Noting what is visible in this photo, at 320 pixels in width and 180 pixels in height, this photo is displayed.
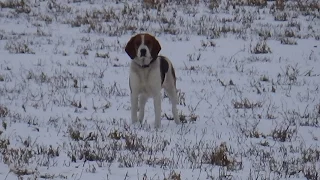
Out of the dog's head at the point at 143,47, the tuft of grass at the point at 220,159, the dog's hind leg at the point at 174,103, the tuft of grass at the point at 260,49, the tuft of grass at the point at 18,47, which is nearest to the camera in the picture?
the tuft of grass at the point at 220,159

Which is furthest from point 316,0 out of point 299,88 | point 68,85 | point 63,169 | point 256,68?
point 63,169

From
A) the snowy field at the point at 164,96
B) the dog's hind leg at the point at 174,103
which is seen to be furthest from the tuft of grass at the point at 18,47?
the dog's hind leg at the point at 174,103

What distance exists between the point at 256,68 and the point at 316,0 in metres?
7.03

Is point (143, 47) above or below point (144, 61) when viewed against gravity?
above

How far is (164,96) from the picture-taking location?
34.4 ft

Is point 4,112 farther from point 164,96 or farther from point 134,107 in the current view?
point 164,96

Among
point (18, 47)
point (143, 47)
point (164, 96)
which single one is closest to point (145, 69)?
point (143, 47)

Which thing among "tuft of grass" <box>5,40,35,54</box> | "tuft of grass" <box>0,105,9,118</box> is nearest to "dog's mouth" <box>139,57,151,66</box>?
"tuft of grass" <box>0,105,9,118</box>

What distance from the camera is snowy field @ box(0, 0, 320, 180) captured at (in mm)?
6281

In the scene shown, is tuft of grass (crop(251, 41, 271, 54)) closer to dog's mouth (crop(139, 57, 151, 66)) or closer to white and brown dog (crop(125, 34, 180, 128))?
white and brown dog (crop(125, 34, 180, 128))

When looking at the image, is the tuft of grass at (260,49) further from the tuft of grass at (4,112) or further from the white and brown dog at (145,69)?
the tuft of grass at (4,112)

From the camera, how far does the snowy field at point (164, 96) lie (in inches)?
247

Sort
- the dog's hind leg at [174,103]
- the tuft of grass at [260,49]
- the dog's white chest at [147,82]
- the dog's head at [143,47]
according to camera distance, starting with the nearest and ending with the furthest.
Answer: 1. the dog's head at [143,47]
2. the dog's white chest at [147,82]
3. the dog's hind leg at [174,103]
4. the tuft of grass at [260,49]

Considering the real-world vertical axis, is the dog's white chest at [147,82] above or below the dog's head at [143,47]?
below
